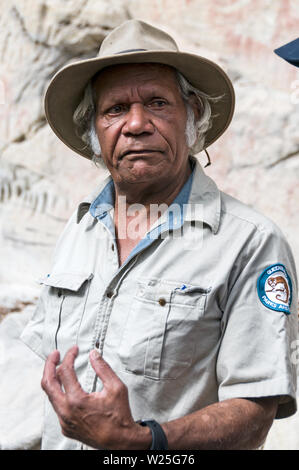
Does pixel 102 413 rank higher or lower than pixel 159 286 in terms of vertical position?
lower

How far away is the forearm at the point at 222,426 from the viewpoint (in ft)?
4.48

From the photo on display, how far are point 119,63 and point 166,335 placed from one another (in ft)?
2.43

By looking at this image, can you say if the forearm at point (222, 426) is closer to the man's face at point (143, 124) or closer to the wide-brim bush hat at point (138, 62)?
the man's face at point (143, 124)

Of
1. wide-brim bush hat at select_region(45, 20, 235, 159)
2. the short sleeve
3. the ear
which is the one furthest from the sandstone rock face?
the short sleeve

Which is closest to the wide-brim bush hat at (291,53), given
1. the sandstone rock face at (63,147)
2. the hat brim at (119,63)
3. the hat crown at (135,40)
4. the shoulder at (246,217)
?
the hat brim at (119,63)

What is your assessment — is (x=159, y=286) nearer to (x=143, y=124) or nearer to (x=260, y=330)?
(x=260, y=330)

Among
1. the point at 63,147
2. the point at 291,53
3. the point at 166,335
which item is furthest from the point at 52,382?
the point at 63,147

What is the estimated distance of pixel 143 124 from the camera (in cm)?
164

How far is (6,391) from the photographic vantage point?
341 centimetres

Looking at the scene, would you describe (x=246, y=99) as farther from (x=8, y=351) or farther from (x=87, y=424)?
(x=87, y=424)

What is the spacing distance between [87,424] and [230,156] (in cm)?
268

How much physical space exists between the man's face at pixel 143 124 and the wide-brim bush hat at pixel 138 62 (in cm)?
4

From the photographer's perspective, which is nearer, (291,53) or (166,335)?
(166,335)

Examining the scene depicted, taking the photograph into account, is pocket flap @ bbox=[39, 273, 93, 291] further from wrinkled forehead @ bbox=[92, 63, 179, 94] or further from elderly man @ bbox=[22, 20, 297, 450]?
wrinkled forehead @ bbox=[92, 63, 179, 94]
